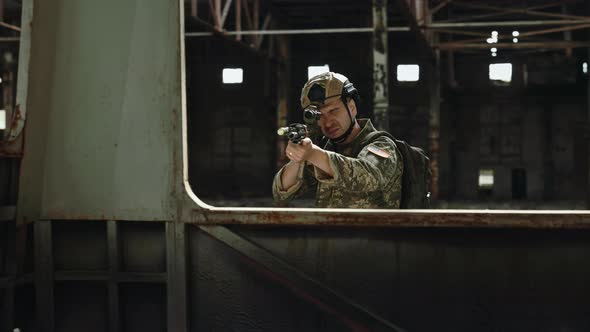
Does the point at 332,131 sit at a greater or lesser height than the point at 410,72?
lesser

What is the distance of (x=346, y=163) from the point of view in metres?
3.62

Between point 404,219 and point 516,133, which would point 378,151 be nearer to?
point 404,219

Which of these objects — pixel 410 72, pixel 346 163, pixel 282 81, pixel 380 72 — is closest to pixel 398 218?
pixel 346 163

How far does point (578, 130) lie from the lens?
20938mm

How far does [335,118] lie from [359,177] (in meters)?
0.86

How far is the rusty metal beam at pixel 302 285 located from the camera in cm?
333

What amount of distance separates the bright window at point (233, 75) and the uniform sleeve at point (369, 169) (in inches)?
725

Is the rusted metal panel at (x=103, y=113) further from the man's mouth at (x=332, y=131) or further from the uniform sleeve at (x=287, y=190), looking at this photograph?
the man's mouth at (x=332, y=131)

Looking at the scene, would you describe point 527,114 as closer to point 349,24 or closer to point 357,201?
point 349,24

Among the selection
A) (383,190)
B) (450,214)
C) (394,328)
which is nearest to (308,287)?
(394,328)

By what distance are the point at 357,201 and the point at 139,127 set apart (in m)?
→ 1.64

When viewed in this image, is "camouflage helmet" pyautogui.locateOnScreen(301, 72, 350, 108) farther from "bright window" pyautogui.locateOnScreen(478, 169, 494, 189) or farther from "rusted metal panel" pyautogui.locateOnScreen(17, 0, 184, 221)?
"bright window" pyautogui.locateOnScreen(478, 169, 494, 189)

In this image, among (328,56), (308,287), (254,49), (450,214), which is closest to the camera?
(450,214)

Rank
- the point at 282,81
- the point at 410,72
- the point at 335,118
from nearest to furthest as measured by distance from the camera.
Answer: the point at 335,118
the point at 282,81
the point at 410,72
